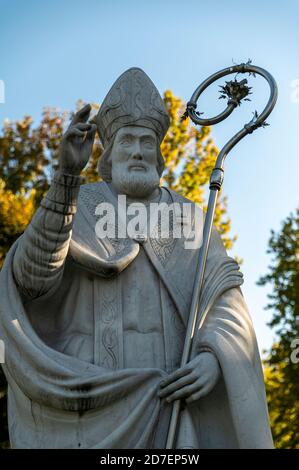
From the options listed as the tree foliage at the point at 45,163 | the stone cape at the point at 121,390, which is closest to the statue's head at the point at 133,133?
the stone cape at the point at 121,390

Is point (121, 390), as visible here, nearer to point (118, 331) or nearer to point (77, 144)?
point (118, 331)

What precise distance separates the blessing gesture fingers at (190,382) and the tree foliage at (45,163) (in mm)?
12872

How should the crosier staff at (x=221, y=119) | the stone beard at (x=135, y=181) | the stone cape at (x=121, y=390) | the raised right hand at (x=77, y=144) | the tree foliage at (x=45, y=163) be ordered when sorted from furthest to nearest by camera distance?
the tree foliage at (x=45, y=163) < the stone beard at (x=135, y=181) < the crosier staff at (x=221, y=119) < the raised right hand at (x=77, y=144) < the stone cape at (x=121, y=390)

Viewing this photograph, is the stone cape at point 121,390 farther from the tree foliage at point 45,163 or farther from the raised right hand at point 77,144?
the tree foliage at point 45,163

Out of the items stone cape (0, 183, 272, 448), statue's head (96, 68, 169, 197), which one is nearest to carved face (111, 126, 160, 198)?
statue's head (96, 68, 169, 197)

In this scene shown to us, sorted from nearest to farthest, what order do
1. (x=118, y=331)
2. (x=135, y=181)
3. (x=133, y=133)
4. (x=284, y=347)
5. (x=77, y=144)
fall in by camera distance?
(x=77, y=144) → (x=118, y=331) → (x=135, y=181) → (x=133, y=133) → (x=284, y=347)

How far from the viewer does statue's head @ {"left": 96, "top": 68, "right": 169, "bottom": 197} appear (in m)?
7.98

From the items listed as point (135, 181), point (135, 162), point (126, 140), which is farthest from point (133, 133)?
point (135, 181)

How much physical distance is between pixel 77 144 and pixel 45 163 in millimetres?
16400

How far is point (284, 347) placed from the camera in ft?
73.6

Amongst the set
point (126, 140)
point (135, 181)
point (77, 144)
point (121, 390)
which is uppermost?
point (126, 140)

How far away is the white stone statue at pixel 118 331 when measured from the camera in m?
6.81
